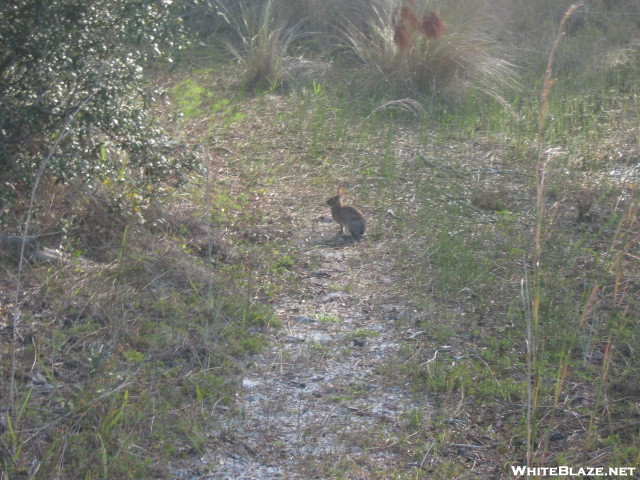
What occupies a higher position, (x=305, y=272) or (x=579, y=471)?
(x=305, y=272)

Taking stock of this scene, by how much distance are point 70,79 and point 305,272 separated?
6.27 ft

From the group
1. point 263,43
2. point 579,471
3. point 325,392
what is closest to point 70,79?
point 325,392

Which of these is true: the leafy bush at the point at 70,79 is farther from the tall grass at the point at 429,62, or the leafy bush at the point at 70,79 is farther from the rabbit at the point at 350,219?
the tall grass at the point at 429,62

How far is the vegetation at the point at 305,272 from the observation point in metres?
3.26

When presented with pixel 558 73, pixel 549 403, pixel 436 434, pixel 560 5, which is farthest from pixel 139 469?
pixel 560 5

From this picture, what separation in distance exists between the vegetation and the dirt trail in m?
0.01

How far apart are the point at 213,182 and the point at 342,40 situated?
155 inches

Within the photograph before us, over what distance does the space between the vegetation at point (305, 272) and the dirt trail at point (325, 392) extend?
1 cm

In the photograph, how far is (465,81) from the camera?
26.8 ft

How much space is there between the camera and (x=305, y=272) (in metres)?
5.03

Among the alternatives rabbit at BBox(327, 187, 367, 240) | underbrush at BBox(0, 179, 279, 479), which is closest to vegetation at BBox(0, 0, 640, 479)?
underbrush at BBox(0, 179, 279, 479)

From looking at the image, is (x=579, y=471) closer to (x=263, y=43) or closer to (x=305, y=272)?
(x=305, y=272)

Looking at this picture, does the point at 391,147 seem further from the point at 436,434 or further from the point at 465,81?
the point at 436,434

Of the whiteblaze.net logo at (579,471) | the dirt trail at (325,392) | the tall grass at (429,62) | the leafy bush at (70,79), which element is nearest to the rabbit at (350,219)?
the dirt trail at (325,392)
